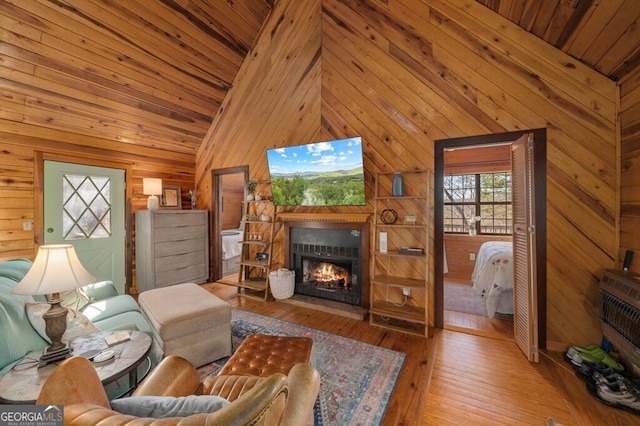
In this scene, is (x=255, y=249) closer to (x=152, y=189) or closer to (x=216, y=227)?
(x=216, y=227)

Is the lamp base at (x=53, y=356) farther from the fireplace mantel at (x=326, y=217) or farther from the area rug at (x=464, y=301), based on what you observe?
the area rug at (x=464, y=301)

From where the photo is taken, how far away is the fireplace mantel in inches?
131

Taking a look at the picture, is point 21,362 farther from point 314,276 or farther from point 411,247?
point 411,247

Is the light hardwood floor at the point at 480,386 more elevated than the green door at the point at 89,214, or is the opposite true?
the green door at the point at 89,214

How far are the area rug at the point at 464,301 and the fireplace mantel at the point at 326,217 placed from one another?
5.78 ft

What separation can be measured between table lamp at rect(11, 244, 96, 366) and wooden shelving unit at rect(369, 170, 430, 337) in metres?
2.67

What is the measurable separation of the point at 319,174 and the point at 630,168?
2.99 metres

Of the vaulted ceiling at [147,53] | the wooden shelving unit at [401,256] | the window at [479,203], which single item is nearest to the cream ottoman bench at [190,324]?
the wooden shelving unit at [401,256]

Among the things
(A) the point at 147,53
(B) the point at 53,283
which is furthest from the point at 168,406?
(A) the point at 147,53

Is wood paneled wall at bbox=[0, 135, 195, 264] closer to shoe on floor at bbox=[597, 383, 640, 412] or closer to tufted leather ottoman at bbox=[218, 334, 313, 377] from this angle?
tufted leather ottoman at bbox=[218, 334, 313, 377]

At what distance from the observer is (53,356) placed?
144 cm

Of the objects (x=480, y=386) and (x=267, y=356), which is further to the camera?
(x=480, y=386)

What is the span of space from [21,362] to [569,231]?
426 cm

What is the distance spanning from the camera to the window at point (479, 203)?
5074 millimetres
